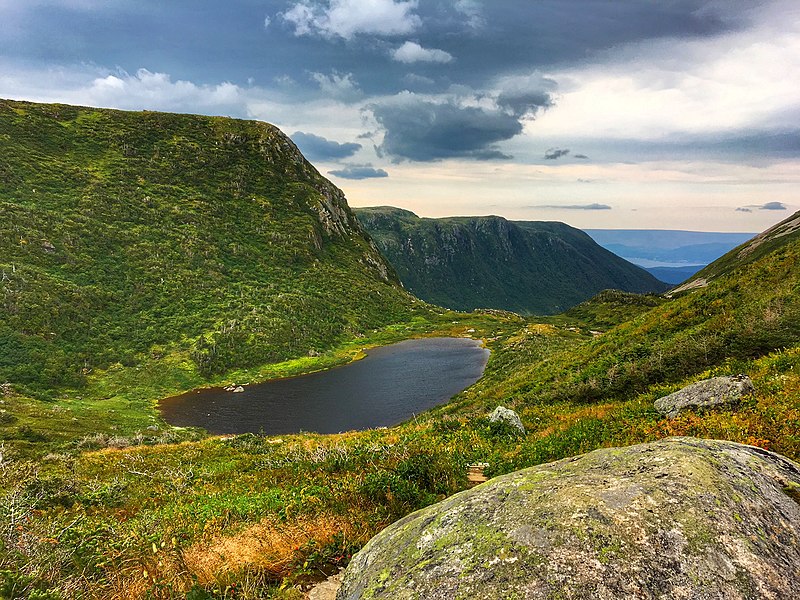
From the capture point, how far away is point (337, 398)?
245 feet

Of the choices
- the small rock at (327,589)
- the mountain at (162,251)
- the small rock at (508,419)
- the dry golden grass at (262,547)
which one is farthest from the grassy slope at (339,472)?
the mountain at (162,251)

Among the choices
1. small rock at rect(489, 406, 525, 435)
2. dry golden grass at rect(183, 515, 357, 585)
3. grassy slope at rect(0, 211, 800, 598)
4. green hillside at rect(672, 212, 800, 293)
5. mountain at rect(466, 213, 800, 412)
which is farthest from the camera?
green hillside at rect(672, 212, 800, 293)

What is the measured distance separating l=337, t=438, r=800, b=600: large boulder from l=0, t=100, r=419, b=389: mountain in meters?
90.3

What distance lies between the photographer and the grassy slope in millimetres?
6645

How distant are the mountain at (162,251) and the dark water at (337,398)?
55.7 feet

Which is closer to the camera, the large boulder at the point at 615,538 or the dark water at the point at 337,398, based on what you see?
the large boulder at the point at 615,538

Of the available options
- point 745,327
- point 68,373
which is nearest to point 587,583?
point 745,327

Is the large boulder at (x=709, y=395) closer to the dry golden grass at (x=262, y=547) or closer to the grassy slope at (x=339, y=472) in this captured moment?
the grassy slope at (x=339, y=472)

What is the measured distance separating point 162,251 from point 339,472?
12562cm

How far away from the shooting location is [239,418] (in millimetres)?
65438

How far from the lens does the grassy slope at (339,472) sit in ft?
21.8

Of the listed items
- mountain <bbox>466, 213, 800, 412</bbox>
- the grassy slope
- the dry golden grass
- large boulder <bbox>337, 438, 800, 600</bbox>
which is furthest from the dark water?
large boulder <bbox>337, 438, 800, 600</bbox>

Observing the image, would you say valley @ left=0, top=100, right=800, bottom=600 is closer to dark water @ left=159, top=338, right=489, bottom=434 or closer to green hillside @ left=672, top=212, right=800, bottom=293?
green hillside @ left=672, top=212, right=800, bottom=293

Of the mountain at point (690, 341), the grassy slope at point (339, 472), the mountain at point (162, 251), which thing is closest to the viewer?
the grassy slope at point (339, 472)
